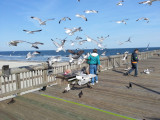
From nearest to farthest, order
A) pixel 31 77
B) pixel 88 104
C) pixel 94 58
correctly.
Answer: pixel 88 104, pixel 31 77, pixel 94 58

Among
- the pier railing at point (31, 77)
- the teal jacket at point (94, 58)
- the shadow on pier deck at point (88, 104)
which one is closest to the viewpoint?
the shadow on pier deck at point (88, 104)

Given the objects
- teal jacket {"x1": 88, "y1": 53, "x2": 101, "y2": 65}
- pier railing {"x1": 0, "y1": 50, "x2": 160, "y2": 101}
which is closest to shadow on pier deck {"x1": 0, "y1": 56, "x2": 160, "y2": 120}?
pier railing {"x1": 0, "y1": 50, "x2": 160, "y2": 101}

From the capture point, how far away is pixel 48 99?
618 cm

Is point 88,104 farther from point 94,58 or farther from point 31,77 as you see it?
point 31,77

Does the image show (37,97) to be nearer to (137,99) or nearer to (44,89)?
(44,89)

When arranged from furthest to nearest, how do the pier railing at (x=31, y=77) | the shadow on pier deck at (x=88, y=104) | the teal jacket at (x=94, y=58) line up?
the teal jacket at (x=94, y=58) → the pier railing at (x=31, y=77) → the shadow on pier deck at (x=88, y=104)

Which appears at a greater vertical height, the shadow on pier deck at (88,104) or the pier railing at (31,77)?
the pier railing at (31,77)

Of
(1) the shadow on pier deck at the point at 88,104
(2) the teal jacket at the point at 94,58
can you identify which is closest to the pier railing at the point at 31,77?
(1) the shadow on pier deck at the point at 88,104

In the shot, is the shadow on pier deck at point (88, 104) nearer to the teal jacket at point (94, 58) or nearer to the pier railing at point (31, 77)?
the pier railing at point (31, 77)

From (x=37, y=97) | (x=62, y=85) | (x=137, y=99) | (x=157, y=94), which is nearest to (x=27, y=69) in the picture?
(x=37, y=97)

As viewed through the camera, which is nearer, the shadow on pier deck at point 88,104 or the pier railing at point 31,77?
the shadow on pier deck at point 88,104

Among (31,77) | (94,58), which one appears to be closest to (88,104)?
(94,58)

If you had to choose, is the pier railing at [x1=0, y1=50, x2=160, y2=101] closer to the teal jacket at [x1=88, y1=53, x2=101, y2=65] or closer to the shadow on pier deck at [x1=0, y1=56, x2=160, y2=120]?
the shadow on pier deck at [x1=0, y1=56, x2=160, y2=120]

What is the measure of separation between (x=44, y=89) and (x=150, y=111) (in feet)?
15.6
